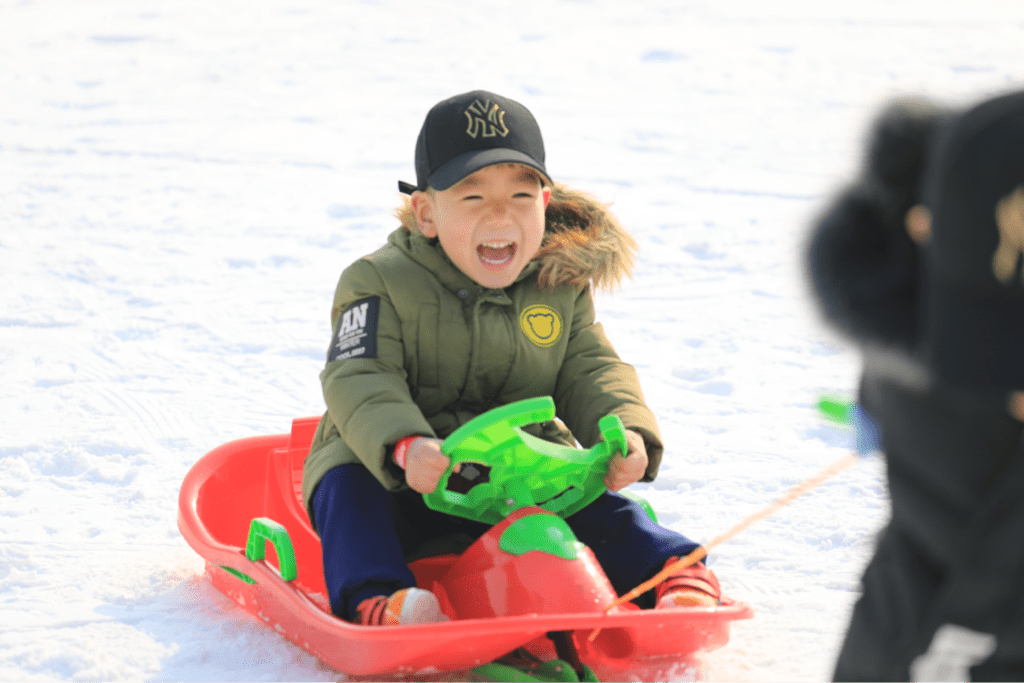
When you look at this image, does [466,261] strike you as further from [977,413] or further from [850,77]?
[850,77]

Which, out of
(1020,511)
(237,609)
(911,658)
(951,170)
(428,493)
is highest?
(951,170)

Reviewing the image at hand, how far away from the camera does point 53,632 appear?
1856 mm

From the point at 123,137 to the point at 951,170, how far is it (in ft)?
20.2

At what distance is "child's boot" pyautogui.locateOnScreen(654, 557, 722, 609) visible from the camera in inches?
67.0

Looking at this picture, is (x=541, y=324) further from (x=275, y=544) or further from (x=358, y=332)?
(x=275, y=544)

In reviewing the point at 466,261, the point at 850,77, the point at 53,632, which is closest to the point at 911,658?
the point at 466,261

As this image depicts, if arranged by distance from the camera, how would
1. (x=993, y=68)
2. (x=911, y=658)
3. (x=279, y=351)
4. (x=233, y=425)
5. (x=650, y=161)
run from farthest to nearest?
(x=993, y=68) → (x=650, y=161) → (x=279, y=351) → (x=233, y=425) → (x=911, y=658)

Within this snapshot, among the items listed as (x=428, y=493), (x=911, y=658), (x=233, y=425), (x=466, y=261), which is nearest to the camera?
(x=911, y=658)

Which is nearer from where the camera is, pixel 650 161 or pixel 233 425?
pixel 233 425

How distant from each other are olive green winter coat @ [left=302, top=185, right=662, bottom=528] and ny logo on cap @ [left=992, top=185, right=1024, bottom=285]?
3.42 feet

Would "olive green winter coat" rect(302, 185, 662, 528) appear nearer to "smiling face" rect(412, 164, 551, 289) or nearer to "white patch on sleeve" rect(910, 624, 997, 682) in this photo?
"smiling face" rect(412, 164, 551, 289)

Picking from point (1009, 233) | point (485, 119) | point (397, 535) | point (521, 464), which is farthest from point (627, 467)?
point (1009, 233)

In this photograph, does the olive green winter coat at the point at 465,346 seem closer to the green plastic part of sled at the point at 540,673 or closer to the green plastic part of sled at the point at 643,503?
the green plastic part of sled at the point at 643,503

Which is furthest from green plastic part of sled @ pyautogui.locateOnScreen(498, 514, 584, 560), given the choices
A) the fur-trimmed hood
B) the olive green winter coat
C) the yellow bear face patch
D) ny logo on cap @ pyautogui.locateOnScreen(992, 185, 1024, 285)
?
ny logo on cap @ pyautogui.locateOnScreen(992, 185, 1024, 285)
